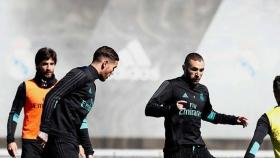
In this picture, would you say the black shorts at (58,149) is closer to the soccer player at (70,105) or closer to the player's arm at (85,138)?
the soccer player at (70,105)

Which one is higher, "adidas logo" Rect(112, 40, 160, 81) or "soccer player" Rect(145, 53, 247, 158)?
"adidas logo" Rect(112, 40, 160, 81)

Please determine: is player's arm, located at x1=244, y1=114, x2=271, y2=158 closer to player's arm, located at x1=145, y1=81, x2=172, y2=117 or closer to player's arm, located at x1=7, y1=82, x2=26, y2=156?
player's arm, located at x1=145, y1=81, x2=172, y2=117

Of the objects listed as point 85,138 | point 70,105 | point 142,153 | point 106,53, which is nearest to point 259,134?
point 106,53

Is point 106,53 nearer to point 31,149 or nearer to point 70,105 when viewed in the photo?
point 70,105

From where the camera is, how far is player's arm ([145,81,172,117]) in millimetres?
7809

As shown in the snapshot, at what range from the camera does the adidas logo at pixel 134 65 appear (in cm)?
1223

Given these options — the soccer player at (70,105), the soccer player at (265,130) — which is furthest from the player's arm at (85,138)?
the soccer player at (265,130)

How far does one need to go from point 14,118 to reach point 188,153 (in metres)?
1.51

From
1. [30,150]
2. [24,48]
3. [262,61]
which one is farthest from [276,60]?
[30,150]

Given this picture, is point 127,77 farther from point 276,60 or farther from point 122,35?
point 276,60

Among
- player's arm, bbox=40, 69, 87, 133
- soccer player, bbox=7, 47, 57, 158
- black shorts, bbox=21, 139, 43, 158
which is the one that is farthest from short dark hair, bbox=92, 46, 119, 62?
black shorts, bbox=21, 139, 43, 158

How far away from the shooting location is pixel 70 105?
7.16 meters

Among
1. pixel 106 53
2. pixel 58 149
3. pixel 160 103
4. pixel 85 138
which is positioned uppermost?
pixel 106 53

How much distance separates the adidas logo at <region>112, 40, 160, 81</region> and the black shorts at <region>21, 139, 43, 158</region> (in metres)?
3.82
